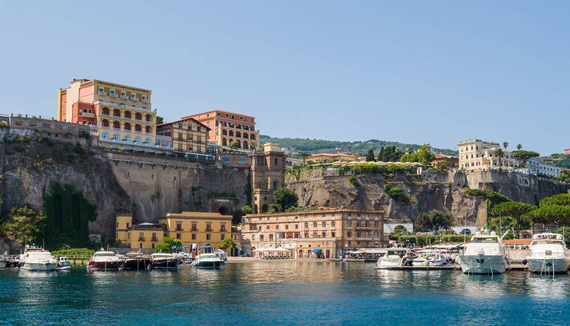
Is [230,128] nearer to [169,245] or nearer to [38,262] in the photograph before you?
[169,245]

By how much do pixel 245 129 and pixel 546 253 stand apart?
83.3m

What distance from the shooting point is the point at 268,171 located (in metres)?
125

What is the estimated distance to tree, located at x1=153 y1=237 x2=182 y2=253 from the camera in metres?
99.2

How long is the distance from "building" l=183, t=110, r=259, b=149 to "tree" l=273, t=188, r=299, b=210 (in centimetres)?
2258

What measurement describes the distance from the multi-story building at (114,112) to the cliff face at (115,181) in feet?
14.3

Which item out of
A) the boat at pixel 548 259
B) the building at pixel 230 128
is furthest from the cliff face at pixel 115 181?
the boat at pixel 548 259

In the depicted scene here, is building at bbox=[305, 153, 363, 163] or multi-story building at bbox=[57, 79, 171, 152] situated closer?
multi-story building at bbox=[57, 79, 171, 152]

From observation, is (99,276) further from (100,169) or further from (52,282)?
(100,169)

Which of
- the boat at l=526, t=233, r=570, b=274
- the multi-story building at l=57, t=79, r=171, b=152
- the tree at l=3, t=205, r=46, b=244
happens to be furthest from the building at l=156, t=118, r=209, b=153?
the boat at l=526, t=233, r=570, b=274

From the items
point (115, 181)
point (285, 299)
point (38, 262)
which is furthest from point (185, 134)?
point (285, 299)

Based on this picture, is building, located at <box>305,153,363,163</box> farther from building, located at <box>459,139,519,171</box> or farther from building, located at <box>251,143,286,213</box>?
building, located at <box>459,139,519,171</box>

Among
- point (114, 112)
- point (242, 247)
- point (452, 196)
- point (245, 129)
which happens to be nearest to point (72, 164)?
point (114, 112)

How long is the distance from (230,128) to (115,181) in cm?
3789

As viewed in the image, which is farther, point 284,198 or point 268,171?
A: point 268,171
